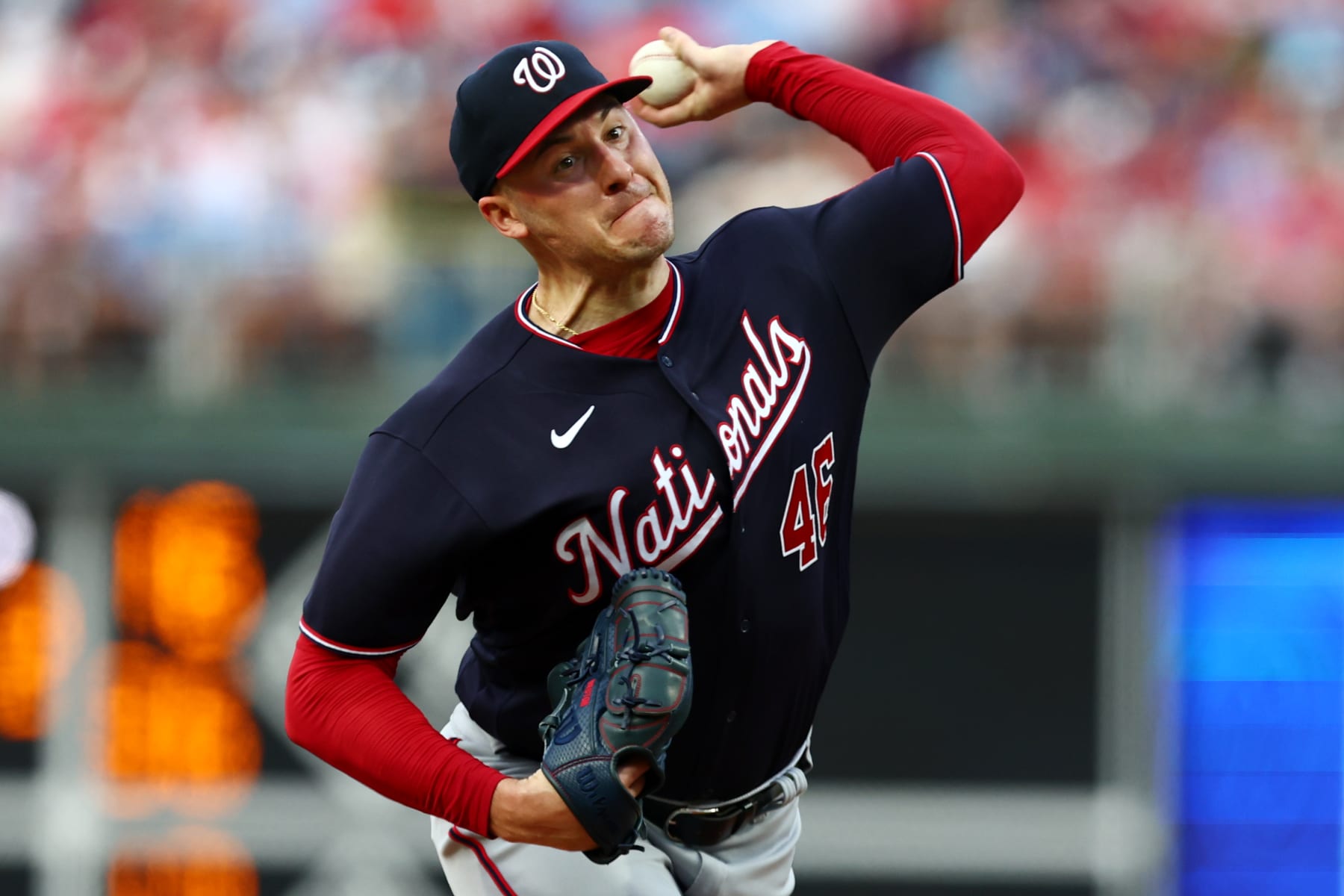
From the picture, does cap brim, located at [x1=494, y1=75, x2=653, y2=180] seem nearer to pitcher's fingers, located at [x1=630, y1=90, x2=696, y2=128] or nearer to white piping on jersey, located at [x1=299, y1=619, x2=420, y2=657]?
pitcher's fingers, located at [x1=630, y1=90, x2=696, y2=128]

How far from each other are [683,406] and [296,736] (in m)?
0.70

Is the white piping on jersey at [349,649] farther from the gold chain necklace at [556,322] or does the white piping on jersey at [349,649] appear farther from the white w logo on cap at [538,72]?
the white w logo on cap at [538,72]

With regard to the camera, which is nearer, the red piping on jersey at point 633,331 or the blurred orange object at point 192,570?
the red piping on jersey at point 633,331

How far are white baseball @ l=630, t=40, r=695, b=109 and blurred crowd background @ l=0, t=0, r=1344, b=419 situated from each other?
11.2 ft

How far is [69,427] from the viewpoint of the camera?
673 cm

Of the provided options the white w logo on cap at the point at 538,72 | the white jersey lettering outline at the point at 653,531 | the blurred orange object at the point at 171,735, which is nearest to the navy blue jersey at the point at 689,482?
the white jersey lettering outline at the point at 653,531

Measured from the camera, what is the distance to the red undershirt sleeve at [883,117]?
9.45 ft

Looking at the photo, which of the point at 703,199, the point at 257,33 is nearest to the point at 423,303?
the point at 703,199

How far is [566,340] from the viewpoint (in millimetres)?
2674

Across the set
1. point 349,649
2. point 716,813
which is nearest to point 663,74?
point 349,649

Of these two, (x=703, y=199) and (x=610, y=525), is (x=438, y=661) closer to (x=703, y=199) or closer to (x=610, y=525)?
(x=703, y=199)

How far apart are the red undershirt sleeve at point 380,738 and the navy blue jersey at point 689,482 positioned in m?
0.04

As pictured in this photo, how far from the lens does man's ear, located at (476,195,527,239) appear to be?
2.65 m

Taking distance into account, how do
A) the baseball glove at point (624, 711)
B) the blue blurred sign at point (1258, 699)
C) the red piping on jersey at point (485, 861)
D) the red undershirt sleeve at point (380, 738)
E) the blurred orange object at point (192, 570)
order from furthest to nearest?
the blurred orange object at point (192, 570) → the blue blurred sign at point (1258, 699) → the red piping on jersey at point (485, 861) → the red undershirt sleeve at point (380, 738) → the baseball glove at point (624, 711)
